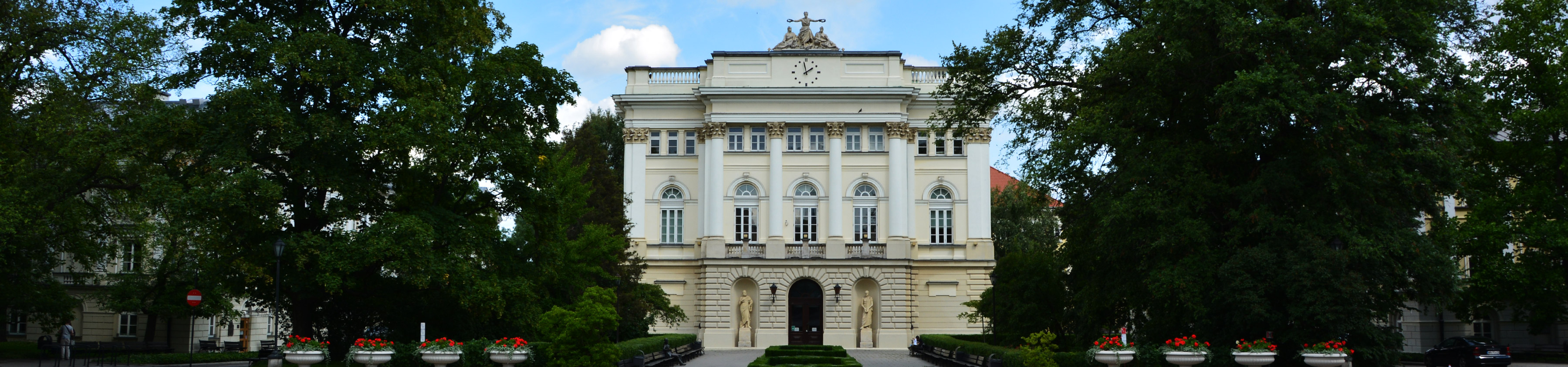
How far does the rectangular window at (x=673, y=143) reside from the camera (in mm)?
50344

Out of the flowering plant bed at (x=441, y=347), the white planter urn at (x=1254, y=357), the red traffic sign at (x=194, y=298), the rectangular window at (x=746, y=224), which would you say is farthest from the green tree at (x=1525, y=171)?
the red traffic sign at (x=194, y=298)

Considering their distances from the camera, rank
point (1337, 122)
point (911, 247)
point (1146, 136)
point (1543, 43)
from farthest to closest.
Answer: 1. point (911, 247)
2. point (1543, 43)
3. point (1146, 136)
4. point (1337, 122)

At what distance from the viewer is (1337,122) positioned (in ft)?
66.6

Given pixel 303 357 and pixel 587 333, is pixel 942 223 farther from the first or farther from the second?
pixel 303 357

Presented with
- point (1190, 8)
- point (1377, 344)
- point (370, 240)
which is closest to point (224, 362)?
point (370, 240)

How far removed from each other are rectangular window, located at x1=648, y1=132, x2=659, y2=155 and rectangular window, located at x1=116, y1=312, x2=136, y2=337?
795 inches

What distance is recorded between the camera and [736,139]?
162 ft

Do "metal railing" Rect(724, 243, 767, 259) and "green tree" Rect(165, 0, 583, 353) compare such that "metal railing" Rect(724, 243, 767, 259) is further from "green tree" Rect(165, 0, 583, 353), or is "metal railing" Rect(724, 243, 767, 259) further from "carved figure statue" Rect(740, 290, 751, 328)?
"green tree" Rect(165, 0, 583, 353)

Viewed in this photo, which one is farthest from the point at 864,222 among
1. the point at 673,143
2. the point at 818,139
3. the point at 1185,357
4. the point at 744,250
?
the point at 1185,357

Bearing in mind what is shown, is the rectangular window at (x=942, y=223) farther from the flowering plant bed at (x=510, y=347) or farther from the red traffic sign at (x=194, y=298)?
the red traffic sign at (x=194, y=298)

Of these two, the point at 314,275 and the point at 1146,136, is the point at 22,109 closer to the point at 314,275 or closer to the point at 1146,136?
the point at 314,275

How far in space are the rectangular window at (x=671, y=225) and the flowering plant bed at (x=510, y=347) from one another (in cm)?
2757

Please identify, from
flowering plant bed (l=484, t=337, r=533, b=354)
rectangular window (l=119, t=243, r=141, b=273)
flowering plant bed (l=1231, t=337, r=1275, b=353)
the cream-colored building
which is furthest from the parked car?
rectangular window (l=119, t=243, r=141, b=273)

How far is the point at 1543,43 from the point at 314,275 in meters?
29.9
